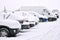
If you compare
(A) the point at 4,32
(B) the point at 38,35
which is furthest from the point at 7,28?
(B) the point at 38,35

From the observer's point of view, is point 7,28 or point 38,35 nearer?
point 7,28

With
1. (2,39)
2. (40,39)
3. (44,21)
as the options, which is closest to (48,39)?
(40,39)

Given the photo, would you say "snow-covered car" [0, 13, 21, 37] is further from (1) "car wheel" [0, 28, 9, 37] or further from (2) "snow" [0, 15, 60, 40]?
(2) "snow" [0, 15, 60, 40]

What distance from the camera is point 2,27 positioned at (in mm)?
10703

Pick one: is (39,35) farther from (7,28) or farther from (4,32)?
(4,32)

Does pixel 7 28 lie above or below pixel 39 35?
above

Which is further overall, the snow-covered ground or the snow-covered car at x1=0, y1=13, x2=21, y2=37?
the snow-covered car at x1=0, y1=13, x2=21, y2=37

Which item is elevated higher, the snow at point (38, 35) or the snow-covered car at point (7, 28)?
the snow-covered car at point (7, 28)

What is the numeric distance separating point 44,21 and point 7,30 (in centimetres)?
1279

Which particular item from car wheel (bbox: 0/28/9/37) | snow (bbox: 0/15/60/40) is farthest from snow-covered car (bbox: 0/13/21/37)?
snow (bbox: 0/15/60/40)

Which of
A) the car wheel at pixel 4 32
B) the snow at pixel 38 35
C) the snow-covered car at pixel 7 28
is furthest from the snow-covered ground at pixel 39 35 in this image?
the car wheel at pixel 4 32

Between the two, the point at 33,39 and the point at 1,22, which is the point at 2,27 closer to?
the point at 1,22

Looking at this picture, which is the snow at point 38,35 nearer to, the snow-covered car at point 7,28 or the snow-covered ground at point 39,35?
the snow-covered ground at point 39,35

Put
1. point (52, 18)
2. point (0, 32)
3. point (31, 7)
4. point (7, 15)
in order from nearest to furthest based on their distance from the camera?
1. point (0, 32)
2. point (7, 15)
3. point (52, 18)
4. point (31, 7)
